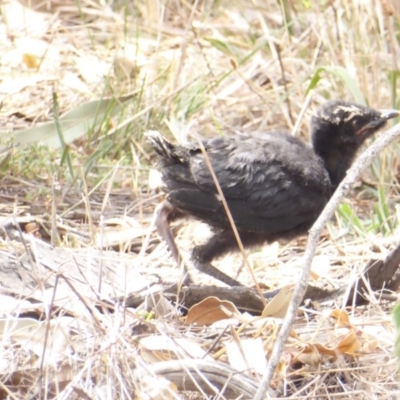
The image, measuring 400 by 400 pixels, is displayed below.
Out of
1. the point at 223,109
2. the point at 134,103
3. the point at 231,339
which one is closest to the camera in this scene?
the point at 231,339

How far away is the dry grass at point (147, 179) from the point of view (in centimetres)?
263

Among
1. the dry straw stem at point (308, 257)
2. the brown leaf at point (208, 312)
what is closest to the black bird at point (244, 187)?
the brown leaf at point (208, 312)

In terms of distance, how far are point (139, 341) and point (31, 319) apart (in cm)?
35

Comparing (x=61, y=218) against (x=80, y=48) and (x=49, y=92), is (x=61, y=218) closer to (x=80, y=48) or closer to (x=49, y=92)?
(x=49, y=92)

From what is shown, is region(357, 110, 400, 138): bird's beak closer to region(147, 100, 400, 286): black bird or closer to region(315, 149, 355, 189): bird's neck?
region(147, 100, 400, 286): black bird

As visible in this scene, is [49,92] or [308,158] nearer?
[308,158]

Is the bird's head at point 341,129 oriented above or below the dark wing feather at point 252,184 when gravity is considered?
above

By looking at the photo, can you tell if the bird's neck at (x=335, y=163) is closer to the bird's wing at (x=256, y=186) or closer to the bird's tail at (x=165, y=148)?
the bird's wing at (x=256, y=186)

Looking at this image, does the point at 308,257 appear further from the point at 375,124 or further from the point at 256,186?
the point at 375,124

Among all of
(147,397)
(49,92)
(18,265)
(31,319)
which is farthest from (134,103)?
(147,397)

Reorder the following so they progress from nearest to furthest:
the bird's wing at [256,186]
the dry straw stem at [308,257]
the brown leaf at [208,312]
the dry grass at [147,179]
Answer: the dry straw stem at [308,257], the dry grass at [147,179], the brown leaf at [208,312], the bird's wing at [256,186]

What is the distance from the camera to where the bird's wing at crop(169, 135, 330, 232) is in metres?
4.25

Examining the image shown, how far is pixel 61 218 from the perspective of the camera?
15.0ft

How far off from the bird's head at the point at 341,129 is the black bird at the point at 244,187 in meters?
0.04
